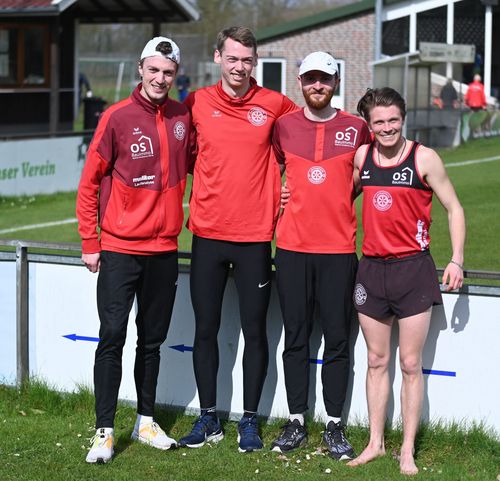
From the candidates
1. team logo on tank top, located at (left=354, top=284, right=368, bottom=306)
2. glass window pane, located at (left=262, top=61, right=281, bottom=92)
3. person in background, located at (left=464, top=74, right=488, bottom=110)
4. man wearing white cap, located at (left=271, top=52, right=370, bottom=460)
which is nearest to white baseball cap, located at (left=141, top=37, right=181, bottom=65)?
man wearing white cap, located at (left=271, top=52, right=370, bottom=460)

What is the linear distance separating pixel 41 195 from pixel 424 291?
13804mm

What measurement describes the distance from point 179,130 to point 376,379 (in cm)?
173

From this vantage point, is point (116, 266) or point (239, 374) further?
point (239, 374)

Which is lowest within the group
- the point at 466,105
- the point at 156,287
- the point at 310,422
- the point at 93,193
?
the point at 310,422

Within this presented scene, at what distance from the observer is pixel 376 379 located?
18.9 ft

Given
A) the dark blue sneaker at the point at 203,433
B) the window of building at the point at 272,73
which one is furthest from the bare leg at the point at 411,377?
the window of building at the point at 272,73

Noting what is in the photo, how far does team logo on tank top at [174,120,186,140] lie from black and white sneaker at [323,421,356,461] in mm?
1789

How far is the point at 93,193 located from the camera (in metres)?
5.86

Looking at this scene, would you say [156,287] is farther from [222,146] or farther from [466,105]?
[466,105]

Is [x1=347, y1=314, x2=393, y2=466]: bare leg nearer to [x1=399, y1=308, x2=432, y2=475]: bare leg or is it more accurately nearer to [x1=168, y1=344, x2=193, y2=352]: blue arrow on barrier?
[x1=399, y1=308, x2=432, y2=475]: bare leg

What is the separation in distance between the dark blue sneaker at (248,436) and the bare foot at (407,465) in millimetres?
825

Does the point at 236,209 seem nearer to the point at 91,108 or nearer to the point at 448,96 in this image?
the point at 91,108

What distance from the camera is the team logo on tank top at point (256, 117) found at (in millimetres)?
5910

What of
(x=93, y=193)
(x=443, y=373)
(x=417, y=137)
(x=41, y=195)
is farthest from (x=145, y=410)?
(x=417, y=137)
